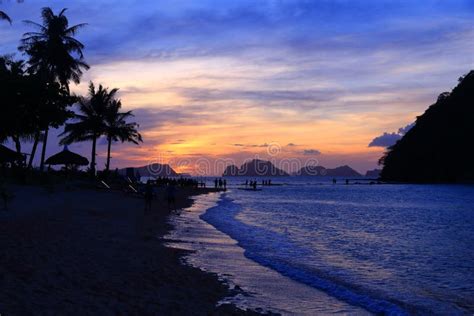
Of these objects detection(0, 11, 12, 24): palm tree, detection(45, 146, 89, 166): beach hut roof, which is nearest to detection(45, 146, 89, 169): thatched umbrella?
detection(45, 146, 89, 166): beach hut roof

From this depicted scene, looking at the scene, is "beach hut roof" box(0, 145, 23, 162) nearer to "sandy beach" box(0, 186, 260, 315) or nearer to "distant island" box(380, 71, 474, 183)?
"sandy beach" box(0, 186, 260, 315)

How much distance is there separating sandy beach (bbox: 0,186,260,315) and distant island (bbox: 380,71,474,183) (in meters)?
108

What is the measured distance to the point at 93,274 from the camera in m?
8.03

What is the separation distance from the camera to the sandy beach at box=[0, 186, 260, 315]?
240 inches

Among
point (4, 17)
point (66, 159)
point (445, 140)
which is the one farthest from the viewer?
point (445, 140)

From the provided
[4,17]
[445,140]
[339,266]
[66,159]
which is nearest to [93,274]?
[339,266]

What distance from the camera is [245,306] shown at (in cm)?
705

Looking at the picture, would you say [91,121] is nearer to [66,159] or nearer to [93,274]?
[66,159]

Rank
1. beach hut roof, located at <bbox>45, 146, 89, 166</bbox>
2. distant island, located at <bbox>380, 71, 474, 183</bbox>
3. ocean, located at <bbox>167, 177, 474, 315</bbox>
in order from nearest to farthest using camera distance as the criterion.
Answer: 1. ocean, located at <bbox>167, 177, 474, 315</bbox>
2. beach hut roof, located at <bbox>45, 146, 89, 166</bbox>
3. distant island, located at <bbox>380, 71, 474, 183</bbox>

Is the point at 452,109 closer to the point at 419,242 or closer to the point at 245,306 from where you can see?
the point at 419,242

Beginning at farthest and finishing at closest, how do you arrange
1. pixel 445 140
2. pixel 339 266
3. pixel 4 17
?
pixel 445 140 → pixel 4 17 → pixel 339 266

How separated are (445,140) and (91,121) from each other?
92135mm

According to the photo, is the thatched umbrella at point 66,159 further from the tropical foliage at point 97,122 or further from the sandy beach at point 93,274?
the sandy beach at point 93,274

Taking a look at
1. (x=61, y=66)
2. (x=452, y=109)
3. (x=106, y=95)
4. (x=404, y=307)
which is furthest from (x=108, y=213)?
(x=452, y=109)
